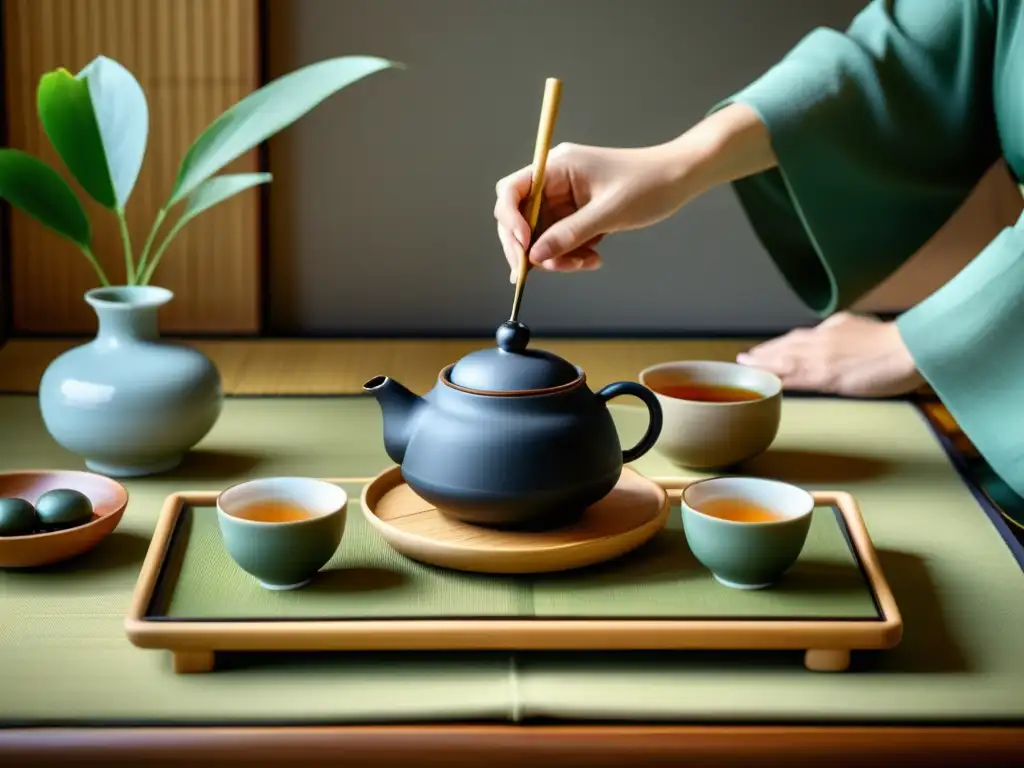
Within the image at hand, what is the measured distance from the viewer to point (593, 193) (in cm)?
122

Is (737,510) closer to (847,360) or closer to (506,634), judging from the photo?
(506,634)

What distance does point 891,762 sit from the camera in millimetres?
753

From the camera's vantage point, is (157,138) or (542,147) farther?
(157,138)

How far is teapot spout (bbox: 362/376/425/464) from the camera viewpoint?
957 mm

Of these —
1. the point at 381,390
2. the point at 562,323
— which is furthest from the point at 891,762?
the point at 562,323

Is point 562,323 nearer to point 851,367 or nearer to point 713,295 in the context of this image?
point 713,295

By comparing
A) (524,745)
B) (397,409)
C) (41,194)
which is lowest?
(524,745)

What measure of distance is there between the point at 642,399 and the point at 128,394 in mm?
473

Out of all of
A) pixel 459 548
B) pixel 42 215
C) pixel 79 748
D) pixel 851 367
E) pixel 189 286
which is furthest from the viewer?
pixel 189 286

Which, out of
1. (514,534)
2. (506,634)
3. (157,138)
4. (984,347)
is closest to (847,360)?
(984,347)

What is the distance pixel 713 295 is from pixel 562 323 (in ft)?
0.72

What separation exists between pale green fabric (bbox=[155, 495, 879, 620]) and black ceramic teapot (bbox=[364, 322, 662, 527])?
0.05 m

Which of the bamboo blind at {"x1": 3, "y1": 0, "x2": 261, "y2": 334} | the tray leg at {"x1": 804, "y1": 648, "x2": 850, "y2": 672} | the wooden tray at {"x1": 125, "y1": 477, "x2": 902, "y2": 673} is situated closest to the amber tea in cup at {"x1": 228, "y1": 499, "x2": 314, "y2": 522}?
the wooden tray at {"x1": 125, "y1": 477, "x2": 902, "y2": 673}

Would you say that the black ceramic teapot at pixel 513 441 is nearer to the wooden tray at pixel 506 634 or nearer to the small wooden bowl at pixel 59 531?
the wooden tray at pixel 506 634
